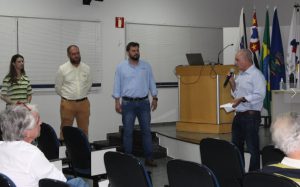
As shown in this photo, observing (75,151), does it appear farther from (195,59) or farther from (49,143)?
(195,59)

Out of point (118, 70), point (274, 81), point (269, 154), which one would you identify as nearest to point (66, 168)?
point (118, 70)

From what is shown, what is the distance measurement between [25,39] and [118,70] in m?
1.91

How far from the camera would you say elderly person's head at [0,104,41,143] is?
2586 mm

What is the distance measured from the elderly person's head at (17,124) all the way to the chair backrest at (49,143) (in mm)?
1863

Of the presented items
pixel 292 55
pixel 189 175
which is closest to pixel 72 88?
pixel 292 55

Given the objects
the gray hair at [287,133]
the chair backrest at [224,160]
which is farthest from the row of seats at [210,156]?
the gray hair at [287,133]

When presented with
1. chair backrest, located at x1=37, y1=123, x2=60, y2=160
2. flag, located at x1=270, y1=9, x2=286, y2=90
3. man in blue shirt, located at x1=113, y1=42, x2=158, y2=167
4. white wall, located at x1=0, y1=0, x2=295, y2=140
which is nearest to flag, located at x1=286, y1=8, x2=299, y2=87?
flag, located at x1=270, y1=9, x2=286, y2=90

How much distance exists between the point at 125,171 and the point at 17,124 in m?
0.81

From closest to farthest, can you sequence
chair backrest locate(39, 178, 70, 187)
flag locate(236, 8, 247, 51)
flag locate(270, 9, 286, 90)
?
1. chair backrest locate(39, 178, 70, 187)
2. flag locate(270, 9, 286, 90)
3. flag locate(236, 8, 247, 51)

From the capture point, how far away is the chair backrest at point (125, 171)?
2.87 m

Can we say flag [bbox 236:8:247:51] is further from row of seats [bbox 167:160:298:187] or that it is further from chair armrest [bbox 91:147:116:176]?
row of seats [bbox 167:160:298:187]

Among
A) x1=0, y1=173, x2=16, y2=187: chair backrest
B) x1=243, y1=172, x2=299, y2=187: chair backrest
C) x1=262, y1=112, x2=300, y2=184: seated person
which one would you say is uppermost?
x1=262, y1=112, x2=300, y2=184: seated person

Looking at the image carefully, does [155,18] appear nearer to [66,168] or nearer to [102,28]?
[102,28]

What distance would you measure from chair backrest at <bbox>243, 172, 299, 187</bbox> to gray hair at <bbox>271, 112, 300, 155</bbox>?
0.27m
